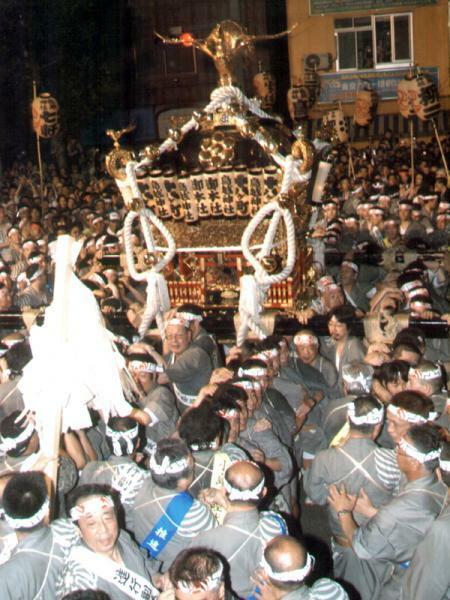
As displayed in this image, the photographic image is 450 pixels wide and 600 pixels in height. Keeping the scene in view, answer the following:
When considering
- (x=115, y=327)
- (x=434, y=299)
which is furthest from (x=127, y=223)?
(x=434, y=299)

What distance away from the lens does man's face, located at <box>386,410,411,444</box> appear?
4.15 metres

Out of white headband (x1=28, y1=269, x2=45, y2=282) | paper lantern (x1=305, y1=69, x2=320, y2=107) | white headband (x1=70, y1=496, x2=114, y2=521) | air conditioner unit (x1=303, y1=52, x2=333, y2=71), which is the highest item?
air conditioner unit (x1=303, y1=52, x2=333, y2=71)

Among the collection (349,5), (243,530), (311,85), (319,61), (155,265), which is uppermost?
(349,5)

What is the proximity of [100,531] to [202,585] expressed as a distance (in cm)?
63

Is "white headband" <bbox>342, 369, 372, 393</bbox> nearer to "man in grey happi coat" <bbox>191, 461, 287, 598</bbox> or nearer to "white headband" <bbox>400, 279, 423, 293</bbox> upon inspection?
"man in grey happi coat" <bbox>191, 461, 287, 598</bbox>

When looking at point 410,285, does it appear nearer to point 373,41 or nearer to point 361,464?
point 361,464

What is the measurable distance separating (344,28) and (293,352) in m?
17.1

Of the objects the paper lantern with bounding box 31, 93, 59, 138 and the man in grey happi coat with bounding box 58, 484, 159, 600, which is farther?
the paper lantern with bounding box 31, 93, 59, 138

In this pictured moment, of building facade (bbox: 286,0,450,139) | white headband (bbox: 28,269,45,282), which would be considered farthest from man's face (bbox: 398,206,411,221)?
building facade (bbox: 286,0,450,139)

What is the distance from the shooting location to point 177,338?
612 centimetres

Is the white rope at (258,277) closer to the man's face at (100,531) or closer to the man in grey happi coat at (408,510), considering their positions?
the man in grey happi coat at (408,510)

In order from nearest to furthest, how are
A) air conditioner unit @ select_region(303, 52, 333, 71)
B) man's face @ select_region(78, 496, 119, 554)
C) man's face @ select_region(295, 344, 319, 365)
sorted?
man's face @ select_region(78, 496, 119, 554) < man's face @ select_region(295, 344, 319, 365) < air conditioner unit @ select_region(303, 52, 333, 71)

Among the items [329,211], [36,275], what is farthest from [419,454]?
[329,211]

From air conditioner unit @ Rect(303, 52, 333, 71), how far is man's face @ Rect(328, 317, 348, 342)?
1645 centimetres
